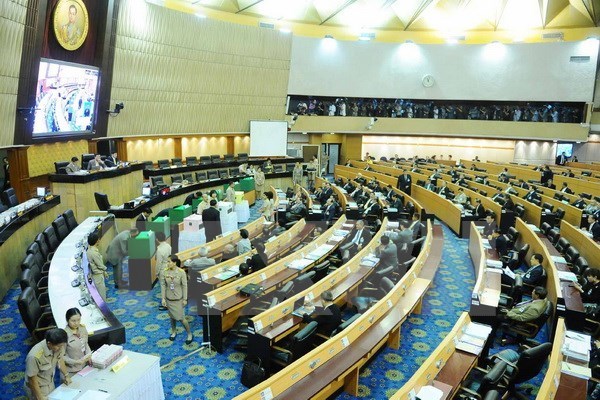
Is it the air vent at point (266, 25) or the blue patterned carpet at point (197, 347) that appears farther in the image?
the air vent at point (266, 25)

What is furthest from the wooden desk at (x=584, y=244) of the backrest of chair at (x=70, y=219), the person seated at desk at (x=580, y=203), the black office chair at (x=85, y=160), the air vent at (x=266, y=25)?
the air vent at (x=266, y=25)

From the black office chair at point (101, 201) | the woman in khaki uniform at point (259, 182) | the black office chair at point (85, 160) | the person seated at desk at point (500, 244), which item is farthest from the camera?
the woman in khaki uniform at point (259, 182)

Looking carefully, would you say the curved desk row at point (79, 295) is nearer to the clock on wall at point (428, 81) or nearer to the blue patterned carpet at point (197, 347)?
the blue patterned carpet at point (197, 347)

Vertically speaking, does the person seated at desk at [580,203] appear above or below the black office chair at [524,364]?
above

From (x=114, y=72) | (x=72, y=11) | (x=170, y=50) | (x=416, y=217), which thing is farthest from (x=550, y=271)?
(x=170, y=50)

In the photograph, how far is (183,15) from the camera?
17094mm

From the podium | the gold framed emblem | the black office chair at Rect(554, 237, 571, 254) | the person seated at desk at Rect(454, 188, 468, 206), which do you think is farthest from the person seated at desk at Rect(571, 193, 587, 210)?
the gold framed emblem

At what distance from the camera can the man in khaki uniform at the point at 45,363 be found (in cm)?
374

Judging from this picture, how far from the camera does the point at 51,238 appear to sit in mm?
7934

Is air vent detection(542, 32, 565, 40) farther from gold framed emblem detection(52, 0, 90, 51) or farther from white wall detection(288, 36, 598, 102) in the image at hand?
gold framed emblem detection(52, 0, 90, 51)

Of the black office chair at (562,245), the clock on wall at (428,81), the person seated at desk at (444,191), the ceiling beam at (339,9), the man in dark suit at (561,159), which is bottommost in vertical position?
the black office chair at (562,245)

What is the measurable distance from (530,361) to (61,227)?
794 cm

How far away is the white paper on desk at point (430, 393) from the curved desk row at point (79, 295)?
3.00 m

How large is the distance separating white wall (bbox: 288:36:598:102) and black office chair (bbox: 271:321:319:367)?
707 inches
